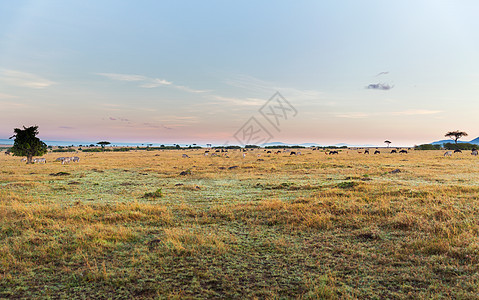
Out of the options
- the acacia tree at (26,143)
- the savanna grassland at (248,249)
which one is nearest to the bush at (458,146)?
the savanna grassland at (248,249)

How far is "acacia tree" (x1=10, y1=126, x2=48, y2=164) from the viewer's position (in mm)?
36375

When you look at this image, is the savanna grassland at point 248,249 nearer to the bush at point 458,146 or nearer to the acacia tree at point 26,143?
the acacia tree at point 26,143

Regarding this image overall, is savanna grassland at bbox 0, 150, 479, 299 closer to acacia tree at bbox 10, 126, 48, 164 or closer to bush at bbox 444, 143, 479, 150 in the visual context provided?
acacia tree at bbox 10, 126, 48, 164

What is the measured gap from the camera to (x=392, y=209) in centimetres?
1081

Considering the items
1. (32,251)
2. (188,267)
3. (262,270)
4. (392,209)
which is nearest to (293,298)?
(262,270)

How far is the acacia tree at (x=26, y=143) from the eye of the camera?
36.4 meters

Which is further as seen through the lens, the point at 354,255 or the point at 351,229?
the point at 351,229

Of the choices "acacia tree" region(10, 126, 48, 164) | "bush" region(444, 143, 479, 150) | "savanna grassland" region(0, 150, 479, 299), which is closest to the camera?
"savanna grassland" region(0, 150, 479, 299)

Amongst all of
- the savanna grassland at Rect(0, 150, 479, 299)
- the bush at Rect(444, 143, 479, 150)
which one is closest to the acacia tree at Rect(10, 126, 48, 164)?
the savanna grassland at Rect(0, 150, 479, 299)

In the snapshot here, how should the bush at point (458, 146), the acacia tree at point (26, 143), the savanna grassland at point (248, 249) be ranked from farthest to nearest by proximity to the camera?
the bush at point (458, 146) → the acacia tree at point (26, 143) → the savanna grassland at point (248, 249)

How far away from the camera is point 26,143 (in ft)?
119

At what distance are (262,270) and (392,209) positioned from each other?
746 cm

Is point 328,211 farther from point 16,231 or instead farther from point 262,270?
point 16,231

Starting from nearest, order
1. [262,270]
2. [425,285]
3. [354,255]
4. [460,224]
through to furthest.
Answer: [425,285], [262,270], [354,255], [460,224]
